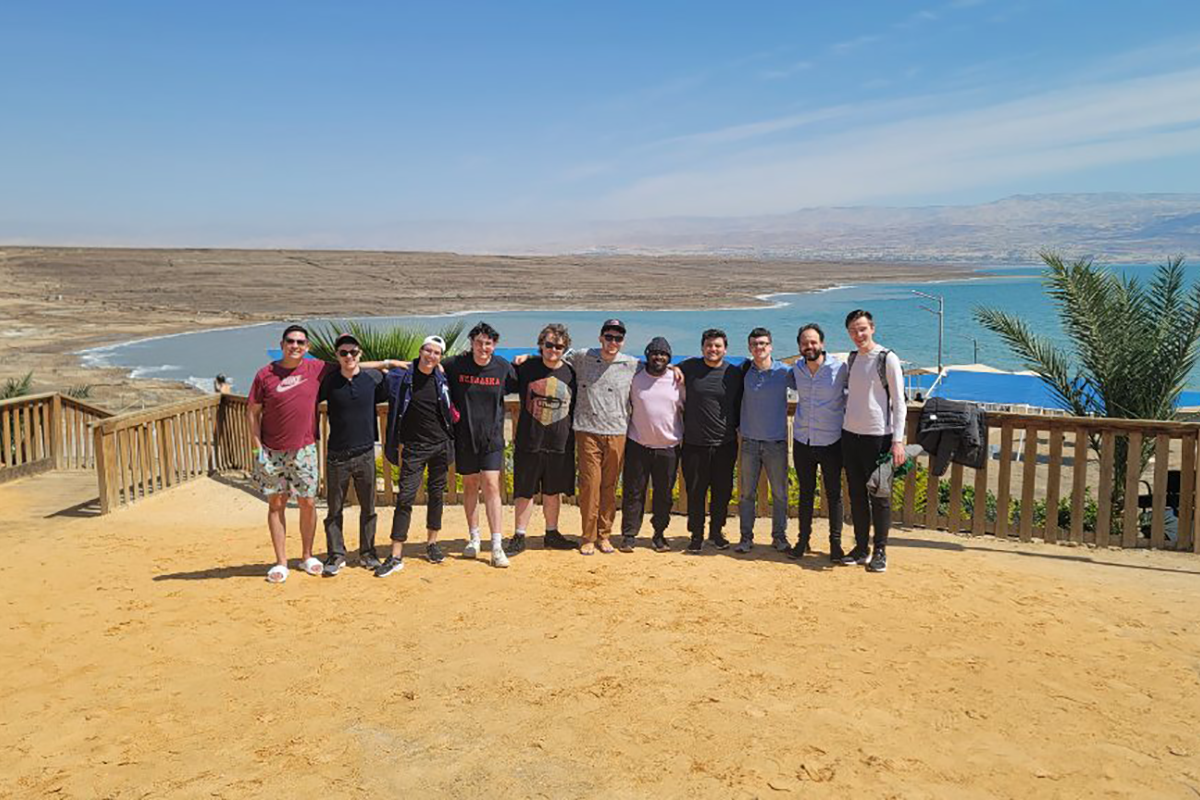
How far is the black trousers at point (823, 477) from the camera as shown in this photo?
6324 millimetres

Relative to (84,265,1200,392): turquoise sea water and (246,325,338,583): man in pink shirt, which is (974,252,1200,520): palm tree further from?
(84,265,1200,392): turquoise sea water

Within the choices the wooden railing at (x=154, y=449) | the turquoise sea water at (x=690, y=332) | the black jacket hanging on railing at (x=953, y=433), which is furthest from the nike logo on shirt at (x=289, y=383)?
the turquoise sea water at (x=690, y=332)

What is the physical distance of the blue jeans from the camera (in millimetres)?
6516

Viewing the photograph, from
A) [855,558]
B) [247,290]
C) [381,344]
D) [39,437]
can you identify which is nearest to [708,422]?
[855,558]

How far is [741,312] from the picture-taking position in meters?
68.8

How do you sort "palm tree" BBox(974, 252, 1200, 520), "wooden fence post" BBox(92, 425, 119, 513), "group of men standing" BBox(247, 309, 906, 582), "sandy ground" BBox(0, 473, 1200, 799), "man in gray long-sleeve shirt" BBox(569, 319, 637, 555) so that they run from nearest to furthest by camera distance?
"sandy ground" BBox(0, 473, 1200, 799)
"group of men standing" BBox(247, 309, 906, 582)
"man in gray long-sleeve shirt" BBox(569, 319, 637, 555)
"wooden fence post" BBox(92, 425, 119, 513)
"palm tree" BBox(974, 252, 1200, 520)

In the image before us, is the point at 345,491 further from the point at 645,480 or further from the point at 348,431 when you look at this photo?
the point at 645,480

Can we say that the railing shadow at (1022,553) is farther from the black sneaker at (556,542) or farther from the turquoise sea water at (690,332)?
the turquoise sea water at (690,332)

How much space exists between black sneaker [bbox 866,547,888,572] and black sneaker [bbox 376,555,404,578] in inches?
128

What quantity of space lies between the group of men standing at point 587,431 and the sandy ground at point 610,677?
0.33m

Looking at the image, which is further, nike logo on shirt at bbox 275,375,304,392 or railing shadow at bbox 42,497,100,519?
railing shadow at bbox 42,497,100,519

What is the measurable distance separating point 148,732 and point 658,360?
12.8ft

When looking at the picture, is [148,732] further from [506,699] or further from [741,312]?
[741,312]

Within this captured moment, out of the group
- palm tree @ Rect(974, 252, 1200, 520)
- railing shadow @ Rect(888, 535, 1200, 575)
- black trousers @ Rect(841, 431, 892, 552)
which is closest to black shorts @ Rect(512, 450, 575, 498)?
black trousers @ Rect(841, 431, 892, 552)
